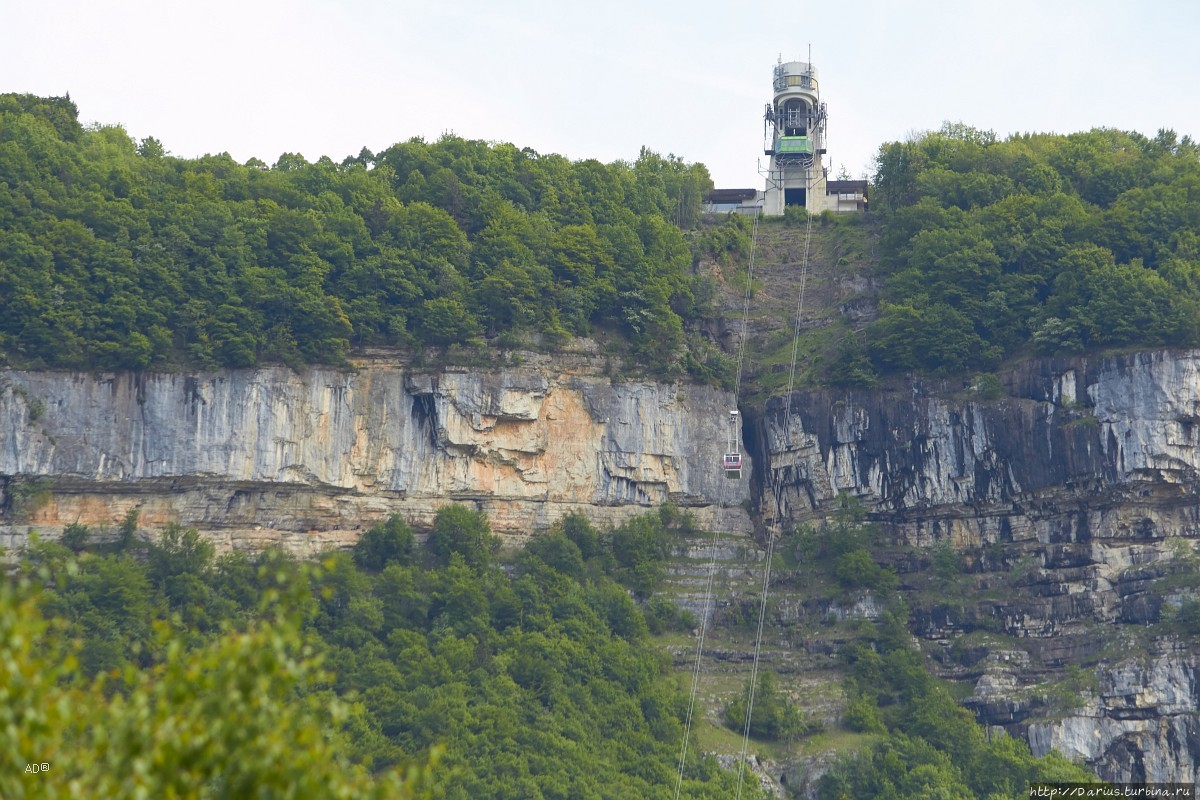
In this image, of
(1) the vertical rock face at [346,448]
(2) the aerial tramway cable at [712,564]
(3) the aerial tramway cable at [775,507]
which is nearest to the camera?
(2) the aerial tramway cable at [712,564]

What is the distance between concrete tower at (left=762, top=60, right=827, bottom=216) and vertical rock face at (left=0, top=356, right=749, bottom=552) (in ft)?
47.7

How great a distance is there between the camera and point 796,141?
7450 centimetres

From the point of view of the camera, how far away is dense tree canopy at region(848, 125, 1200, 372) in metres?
58.5

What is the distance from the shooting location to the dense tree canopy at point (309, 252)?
2266 inches

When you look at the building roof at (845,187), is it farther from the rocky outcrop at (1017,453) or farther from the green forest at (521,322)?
the rocky outcrop at (1017,453)

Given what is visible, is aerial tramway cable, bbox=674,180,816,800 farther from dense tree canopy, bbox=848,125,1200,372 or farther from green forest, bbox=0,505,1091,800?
dense tree canopy, bbox=848,125,1200,372

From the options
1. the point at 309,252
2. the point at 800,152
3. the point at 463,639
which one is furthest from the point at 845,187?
the point at 463,639

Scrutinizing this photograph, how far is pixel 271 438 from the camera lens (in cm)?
5691

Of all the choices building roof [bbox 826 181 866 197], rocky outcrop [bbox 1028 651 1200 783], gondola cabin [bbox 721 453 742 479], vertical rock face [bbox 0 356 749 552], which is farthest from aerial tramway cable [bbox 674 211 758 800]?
rocky outcrop [bbox 1028 651 1200 783]

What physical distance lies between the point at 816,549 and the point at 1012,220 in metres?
14.0

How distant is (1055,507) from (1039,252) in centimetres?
985

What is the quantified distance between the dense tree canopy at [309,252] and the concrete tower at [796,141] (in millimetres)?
7440

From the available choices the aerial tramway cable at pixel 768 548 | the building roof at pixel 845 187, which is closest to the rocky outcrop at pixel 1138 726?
the aerial tramway cable at pixel 768 548

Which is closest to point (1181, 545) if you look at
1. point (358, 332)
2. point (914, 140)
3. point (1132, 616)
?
point (1132, 616)
